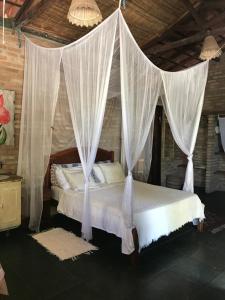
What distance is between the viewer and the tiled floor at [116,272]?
7.42ft

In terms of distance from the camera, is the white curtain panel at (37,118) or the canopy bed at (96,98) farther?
the white curtain panel at (37,118)

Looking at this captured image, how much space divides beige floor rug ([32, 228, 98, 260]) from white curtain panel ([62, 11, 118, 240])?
0.15 metres

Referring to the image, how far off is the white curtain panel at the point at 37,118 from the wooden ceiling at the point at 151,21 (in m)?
0.44

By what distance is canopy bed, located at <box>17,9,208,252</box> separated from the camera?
8.55ft

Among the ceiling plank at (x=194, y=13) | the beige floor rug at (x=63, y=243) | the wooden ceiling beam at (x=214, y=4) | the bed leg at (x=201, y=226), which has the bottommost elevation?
the beige floor rug at (x=63, y=243)

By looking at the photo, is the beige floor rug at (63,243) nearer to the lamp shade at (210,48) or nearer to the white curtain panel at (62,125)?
the white curtain panel at (62,125)

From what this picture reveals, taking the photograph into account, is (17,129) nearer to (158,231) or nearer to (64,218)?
(64,218)

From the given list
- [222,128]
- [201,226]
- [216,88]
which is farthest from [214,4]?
[201,226]

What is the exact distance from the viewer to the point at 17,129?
380 centimetres

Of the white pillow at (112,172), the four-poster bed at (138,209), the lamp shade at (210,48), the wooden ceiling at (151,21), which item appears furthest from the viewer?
the white pillow at (112,172)

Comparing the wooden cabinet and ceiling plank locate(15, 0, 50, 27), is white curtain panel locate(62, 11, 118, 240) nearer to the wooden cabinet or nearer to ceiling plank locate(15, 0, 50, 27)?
ceiling plank locate(15, 0, 50, 27)

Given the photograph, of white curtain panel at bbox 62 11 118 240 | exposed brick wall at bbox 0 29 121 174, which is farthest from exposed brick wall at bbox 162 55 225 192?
white curtain panel at bbox 62 11 118 240

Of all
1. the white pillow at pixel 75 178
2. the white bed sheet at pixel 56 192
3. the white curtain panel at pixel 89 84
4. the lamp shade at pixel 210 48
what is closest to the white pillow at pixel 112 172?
the white pillow at pixel 75 178

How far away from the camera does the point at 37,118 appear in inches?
139
